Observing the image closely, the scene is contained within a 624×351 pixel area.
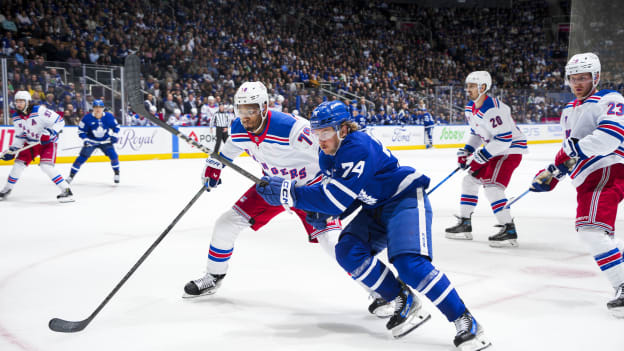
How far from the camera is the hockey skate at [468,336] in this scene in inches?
101

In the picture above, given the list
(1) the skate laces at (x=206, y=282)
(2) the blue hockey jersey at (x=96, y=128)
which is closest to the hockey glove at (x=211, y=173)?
(1) the skate laces at (x=206, y=282)

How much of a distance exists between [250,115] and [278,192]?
2.59ft

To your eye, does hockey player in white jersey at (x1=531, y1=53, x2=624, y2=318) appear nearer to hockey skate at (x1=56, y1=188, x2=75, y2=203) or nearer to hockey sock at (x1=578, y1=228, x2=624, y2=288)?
hockey sock at (x1=578, y1=228, x2=624, y2=288)

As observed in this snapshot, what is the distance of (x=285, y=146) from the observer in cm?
340

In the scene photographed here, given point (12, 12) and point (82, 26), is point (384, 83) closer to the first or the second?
point (82, 26)

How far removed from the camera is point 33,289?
3.69 m

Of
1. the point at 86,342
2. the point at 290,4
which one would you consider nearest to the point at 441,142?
the point at 290,4

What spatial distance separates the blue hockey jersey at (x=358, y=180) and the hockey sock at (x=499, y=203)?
259 cm

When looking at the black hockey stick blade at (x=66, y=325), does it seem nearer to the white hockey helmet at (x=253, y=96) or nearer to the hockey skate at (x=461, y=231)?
the white hockey helmet at (x=253, y=96)

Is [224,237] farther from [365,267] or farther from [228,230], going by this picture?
[365,267]

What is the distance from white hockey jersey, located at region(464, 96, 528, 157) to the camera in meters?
5.09

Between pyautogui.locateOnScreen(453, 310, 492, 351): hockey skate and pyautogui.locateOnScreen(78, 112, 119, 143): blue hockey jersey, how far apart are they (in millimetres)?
8174

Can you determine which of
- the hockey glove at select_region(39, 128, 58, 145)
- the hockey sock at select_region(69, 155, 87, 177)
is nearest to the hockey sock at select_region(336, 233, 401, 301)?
the hockey glove at select_region(39, 128, 58, 145)

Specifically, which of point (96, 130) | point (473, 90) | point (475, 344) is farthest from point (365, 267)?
point (96, 130)
